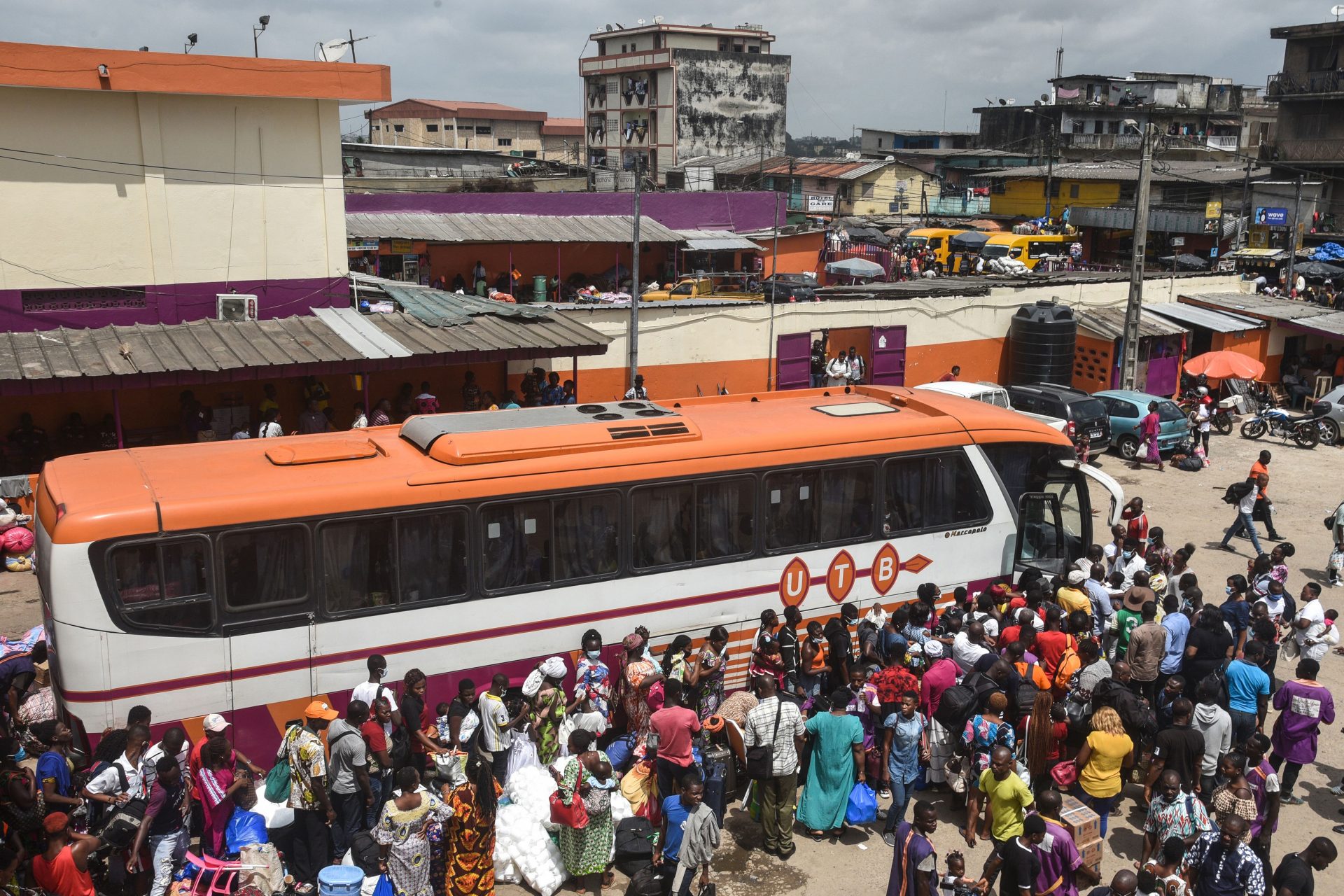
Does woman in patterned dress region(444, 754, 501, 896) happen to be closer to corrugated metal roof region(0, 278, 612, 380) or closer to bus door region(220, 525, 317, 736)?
bus door region(220, 525, 317, 736)

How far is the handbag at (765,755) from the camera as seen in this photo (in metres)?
8.19

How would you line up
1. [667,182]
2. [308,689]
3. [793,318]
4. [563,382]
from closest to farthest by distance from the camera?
[308,689] → [563,382] → [793,318] → [667,182]

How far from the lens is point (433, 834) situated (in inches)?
290

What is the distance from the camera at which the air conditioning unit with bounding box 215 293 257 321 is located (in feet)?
55.6

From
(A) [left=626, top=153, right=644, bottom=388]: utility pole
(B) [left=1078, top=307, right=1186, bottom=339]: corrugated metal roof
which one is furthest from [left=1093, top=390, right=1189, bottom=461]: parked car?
(A) [left=626, top=153, right=644, bottom=388]: utility pole

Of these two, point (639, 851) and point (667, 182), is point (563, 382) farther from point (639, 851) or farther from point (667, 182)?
point (667, 182)

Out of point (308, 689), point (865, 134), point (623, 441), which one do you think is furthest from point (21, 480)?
point (865, 134)

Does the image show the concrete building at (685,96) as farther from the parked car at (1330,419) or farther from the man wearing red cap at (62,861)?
the man wearing red cap at (62,861)

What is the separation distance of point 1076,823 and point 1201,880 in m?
0.84

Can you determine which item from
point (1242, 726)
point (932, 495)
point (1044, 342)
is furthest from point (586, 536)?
point (1044, 342)

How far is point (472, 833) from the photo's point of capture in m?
7.34

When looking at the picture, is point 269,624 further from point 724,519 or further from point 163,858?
point 724,519

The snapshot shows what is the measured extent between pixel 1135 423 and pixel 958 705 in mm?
15483

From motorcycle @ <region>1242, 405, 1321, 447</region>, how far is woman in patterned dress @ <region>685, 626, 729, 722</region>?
1959cm
